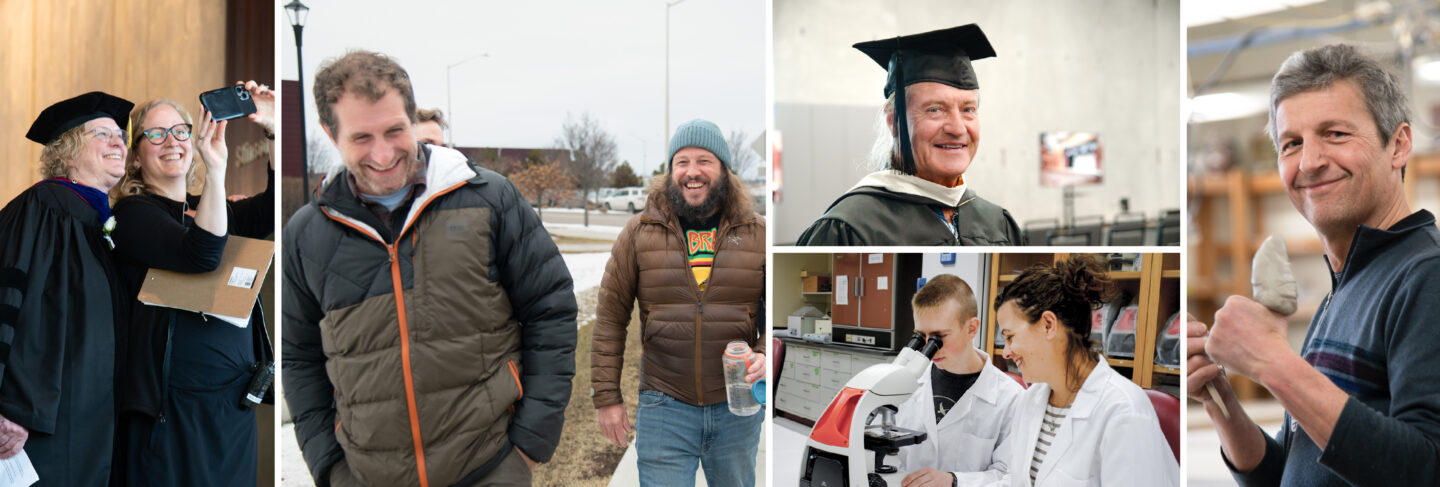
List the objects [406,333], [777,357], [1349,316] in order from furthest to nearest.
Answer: [777,357]
[406,333]
[1349,316]

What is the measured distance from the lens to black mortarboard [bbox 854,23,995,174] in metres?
2.16

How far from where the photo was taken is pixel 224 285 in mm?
2352

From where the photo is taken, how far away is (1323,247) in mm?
2035

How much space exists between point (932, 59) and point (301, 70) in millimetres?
1724

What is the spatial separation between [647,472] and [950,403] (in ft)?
2.88

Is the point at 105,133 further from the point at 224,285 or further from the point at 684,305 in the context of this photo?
the point at 684,305

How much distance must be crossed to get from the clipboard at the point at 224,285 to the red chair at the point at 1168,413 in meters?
2.48

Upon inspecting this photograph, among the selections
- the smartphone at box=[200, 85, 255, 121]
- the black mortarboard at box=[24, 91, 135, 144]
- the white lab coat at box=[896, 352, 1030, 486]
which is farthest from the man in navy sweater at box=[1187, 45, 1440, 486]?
the black mortarboard at box=[24, 91, 135, 144]

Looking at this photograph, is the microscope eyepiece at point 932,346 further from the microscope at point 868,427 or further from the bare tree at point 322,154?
the bare tree at point 322,154

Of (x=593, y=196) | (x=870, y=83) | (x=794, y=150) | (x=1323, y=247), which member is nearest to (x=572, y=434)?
(x=593, y=196)

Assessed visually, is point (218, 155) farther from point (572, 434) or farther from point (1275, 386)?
point (1275, 386)

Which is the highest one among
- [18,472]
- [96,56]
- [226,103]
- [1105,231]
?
[96,56]

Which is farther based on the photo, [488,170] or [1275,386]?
[488,170]

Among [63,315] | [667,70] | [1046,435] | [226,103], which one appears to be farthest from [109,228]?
[1046,435]
